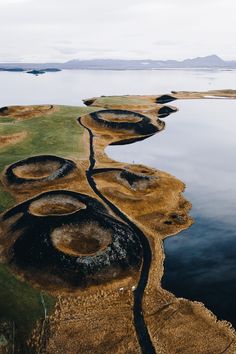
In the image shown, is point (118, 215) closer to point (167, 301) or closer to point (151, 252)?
point (151, 252)

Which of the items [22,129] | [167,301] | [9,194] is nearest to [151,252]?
[167,301]

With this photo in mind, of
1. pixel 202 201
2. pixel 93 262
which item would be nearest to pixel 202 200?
pixel 202 201

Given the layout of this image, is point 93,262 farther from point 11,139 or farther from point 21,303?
point 11,139

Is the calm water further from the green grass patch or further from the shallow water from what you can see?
the green grass patch

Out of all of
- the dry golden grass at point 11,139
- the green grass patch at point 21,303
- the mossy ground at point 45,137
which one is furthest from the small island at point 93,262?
the dry golden grass at point 11,139

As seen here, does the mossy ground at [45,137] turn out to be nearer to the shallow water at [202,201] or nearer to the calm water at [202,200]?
the shallow water at [202,201]

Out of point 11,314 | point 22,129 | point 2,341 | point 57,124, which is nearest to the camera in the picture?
point 2,341

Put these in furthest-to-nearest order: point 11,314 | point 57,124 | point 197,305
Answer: point 57,124, point 197,305, point 11,314

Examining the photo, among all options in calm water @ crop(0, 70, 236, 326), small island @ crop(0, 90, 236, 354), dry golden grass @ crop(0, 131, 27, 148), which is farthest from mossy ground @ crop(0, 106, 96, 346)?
calm water @ crop(0, 70, 236, 326)
